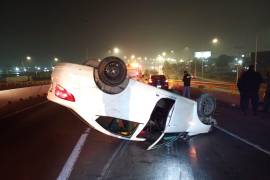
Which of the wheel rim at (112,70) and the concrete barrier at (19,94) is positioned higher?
the wheel rim at (112,70)

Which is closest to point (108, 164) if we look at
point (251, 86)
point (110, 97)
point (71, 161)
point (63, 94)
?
point (71, 161)

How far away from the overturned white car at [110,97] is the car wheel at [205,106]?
114cm

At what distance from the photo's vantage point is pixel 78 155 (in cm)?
669

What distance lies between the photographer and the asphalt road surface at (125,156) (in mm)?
5492

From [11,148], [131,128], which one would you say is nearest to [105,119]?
[131,128]

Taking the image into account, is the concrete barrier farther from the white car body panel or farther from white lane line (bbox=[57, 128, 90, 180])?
the white car body panel

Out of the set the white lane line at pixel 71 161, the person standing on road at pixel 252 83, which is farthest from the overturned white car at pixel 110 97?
the person standing on road at pixel 252 83

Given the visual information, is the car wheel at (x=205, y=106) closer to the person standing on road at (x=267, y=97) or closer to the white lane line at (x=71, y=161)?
the white lane line at (x=71, y=161)

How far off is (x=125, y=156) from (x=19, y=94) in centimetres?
1523

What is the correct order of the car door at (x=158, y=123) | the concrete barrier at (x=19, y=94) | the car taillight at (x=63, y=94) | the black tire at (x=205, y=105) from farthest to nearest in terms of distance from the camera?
the concrete barrier at (x=19, y=94)
the black tire at (x=205, y=105)
the car door at (x=158, y=123)
the car taillight at (x=63, y=94)

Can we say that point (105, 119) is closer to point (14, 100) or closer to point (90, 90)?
point (90, 90)

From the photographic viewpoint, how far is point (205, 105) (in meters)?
8.02

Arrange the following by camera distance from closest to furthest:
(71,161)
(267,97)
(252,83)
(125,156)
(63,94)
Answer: (63,94), (71,161), (125,156), (252,83), (267,97)

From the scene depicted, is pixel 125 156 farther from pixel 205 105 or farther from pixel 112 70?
pixel 205 105
